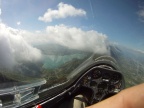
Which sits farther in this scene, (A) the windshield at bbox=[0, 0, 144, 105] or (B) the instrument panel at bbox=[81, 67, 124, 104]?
(B) the instrument panel at bbox=[81, 67, 124, 104]

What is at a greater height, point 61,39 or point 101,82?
point 61,39

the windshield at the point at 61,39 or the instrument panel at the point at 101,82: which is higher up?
the windshield at the point at 61,39

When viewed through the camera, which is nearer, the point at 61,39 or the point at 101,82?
the point at 61,39

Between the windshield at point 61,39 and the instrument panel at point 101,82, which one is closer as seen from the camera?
the windshield at point 61,39

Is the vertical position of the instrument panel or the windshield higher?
the windshield

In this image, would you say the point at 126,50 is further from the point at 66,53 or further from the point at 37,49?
the point at 37,49
